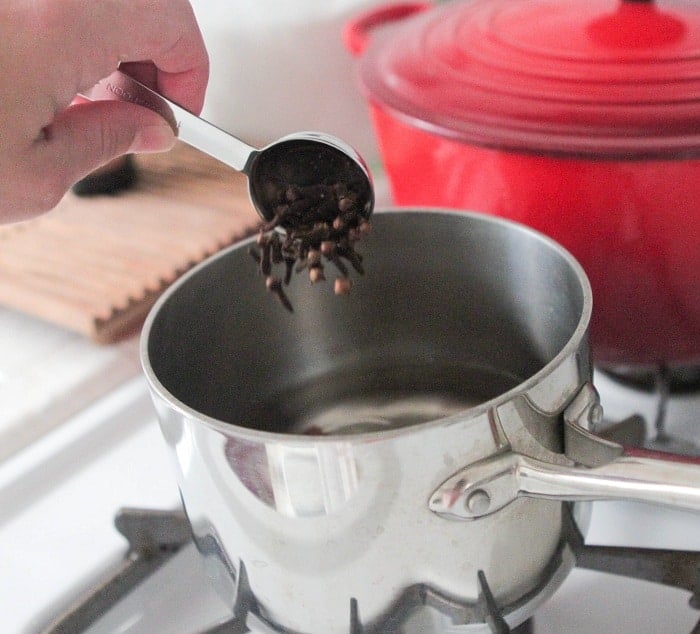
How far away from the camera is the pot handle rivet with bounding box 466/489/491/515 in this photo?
0.95ft

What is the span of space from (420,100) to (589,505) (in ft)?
0.73

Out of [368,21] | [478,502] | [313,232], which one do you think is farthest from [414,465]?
[368,21]

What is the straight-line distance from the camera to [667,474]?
27cm

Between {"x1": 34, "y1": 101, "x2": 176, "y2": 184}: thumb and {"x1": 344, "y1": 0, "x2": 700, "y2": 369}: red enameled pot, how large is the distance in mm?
129

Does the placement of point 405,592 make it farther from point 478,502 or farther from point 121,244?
point 121,244

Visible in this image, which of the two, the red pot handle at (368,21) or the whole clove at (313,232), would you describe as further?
the red pot handle at (368,21)

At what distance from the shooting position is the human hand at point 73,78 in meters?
0.34

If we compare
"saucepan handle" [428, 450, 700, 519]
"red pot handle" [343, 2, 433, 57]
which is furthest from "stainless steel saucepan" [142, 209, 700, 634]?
"red pot handle" [343, 2, 433, 57]

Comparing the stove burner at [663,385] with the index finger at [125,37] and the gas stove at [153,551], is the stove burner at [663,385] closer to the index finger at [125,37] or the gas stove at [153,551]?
the gas stove at [153,551]

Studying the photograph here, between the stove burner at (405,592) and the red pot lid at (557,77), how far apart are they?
0.18 metres

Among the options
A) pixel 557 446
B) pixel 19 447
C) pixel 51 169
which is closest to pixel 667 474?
pixel 557 446

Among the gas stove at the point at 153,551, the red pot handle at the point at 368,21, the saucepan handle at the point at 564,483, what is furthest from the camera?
the red pot handle at the point at 368,21

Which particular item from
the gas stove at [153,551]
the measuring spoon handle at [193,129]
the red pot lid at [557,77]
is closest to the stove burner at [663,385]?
the gas stove at [153,551]

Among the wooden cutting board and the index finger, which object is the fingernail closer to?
the index finger
